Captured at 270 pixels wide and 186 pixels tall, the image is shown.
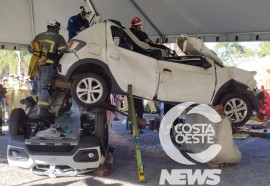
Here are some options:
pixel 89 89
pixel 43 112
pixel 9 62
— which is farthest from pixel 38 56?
pixel 9 62

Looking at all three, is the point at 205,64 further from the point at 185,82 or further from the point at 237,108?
the point at 237,108

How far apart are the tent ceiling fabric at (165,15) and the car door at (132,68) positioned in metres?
3.57

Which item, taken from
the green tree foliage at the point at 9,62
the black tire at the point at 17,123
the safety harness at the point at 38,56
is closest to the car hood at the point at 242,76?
the safety harness at the point at 38,56

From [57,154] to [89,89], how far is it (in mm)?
1094

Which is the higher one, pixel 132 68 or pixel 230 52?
pixel 230 52

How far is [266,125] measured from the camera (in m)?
9.79

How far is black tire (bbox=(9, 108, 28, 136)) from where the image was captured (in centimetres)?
499

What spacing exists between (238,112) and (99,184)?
2.74m

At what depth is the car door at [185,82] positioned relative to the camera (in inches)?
208

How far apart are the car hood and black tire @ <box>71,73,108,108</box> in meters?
2.23

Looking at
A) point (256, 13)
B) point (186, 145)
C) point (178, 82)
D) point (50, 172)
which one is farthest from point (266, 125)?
point (50, 172)

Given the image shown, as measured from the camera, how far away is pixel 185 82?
5.36 meters

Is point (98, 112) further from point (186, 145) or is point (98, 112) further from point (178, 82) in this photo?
point (186, 145)

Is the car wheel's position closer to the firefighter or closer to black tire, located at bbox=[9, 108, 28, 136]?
the firefighter
